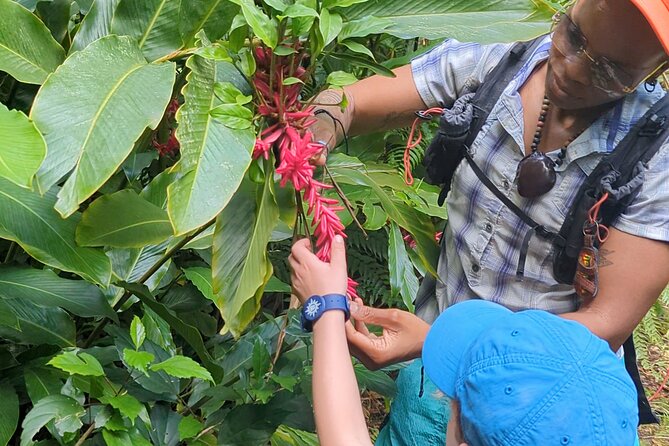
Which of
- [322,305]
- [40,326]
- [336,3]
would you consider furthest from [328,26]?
[40,326]

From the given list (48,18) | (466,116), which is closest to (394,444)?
(466,116)

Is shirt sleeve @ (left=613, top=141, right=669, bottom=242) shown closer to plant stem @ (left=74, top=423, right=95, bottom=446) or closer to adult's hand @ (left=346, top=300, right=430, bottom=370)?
adult's hand @ (left=346, top=300, right=430, bottom=370)

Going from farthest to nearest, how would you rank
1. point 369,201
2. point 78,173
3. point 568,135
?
point 369,201, point 568,135, point 78,173

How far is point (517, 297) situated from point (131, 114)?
781 millimetres

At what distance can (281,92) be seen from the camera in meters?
1.04

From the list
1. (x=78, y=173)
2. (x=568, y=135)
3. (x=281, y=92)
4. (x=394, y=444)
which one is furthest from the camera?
(x=394, y=444)

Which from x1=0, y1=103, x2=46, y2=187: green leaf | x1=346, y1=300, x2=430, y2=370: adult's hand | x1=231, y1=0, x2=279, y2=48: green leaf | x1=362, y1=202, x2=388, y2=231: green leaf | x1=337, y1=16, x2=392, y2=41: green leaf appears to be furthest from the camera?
x1=362, y1=202, x2=388, y2=231: green leaf

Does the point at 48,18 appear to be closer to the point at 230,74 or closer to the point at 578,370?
the point at 230,74

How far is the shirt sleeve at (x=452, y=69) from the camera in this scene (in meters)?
1.38

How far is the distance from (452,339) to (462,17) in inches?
20.3

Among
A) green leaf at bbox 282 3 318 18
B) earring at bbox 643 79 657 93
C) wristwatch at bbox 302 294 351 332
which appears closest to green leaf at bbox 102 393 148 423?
wristwatch at bbox 302 294 351 332

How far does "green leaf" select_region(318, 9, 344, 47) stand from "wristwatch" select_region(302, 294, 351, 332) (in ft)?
1.20

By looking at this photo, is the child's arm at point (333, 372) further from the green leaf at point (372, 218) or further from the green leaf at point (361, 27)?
the green leaf at point (372, 218)

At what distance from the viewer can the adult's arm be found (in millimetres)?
1177
